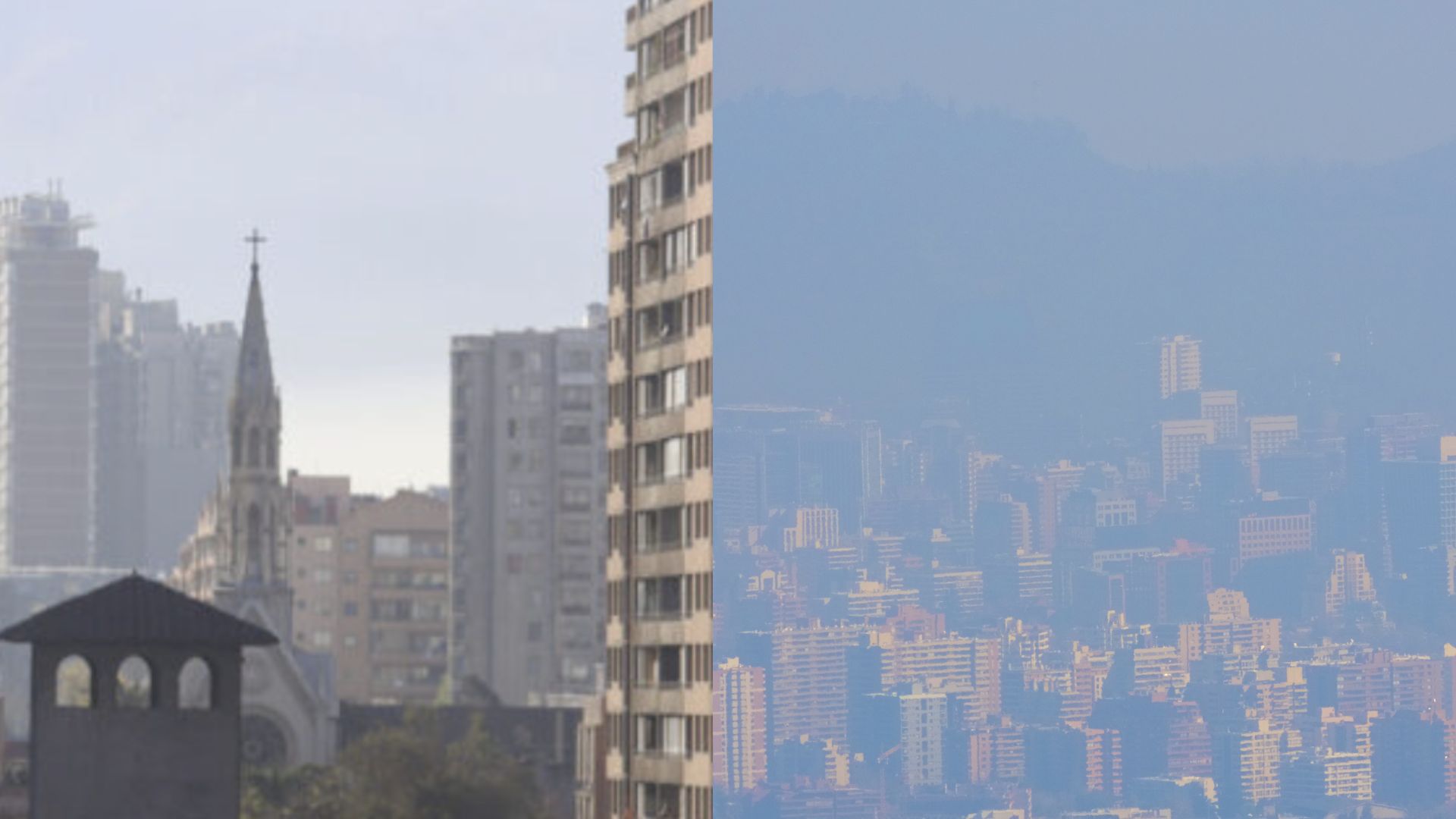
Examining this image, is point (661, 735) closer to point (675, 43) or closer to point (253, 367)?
point (675, 43)

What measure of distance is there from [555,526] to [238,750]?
99640 millimetres

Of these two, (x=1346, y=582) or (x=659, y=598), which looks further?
(x=659, y=598)

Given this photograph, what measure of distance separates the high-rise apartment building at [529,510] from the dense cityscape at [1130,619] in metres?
91.4

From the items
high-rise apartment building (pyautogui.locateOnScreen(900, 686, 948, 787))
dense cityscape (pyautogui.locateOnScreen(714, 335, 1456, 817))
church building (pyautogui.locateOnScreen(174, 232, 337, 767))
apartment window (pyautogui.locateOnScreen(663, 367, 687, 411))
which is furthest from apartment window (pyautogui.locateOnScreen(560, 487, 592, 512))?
high-rise apartment building (pyautogui.locateOnScreen(900, 686, 948, 787))

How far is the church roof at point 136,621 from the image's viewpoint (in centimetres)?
3061

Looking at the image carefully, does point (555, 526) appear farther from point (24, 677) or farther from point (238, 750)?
point (238, 750)

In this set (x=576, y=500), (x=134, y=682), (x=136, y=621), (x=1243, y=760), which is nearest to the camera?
(x=136, y=621)

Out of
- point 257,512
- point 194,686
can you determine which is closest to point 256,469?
point 257,512

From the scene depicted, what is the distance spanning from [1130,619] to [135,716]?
8909mm

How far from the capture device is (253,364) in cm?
10906

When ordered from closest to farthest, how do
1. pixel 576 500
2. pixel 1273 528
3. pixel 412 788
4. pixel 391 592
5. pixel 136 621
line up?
pixel 136 621 < pixel 1273 528 < pixel 412 788 < pixel 576 500 < pixel 391 592

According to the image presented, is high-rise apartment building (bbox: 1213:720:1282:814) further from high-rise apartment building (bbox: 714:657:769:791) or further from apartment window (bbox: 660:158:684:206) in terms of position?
apartment window (bbox: 660:158:684:206)

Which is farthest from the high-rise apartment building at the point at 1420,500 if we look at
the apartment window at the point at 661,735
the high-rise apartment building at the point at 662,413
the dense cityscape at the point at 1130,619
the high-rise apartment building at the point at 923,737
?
the apartment window at the point at 661,735

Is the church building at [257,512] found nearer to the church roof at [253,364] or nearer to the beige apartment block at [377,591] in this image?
the church roof at [253,364]
